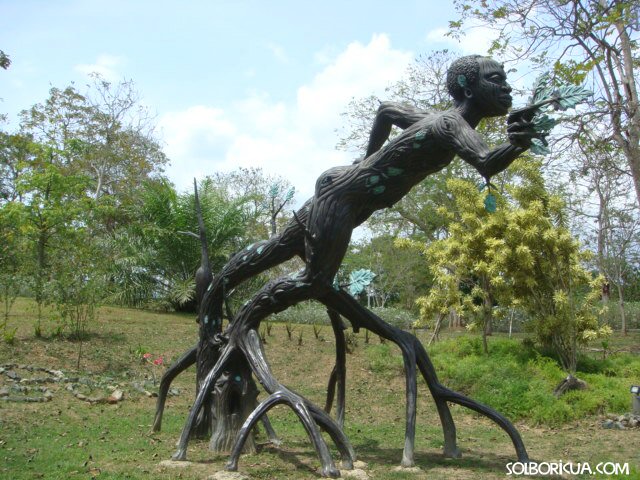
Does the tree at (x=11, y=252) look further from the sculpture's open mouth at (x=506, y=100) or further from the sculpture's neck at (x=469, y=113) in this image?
the sculpture's open mouth at (x=506, y=100)

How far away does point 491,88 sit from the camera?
4586 mm

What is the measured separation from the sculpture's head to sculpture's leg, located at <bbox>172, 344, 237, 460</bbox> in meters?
3.07

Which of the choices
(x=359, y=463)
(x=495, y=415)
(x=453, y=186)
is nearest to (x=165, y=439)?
(x=359, y=463)

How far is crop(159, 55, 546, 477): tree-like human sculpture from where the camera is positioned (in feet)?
15.0

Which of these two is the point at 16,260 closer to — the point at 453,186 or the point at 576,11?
the point at 453,186

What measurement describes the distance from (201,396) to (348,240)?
1.98 metres

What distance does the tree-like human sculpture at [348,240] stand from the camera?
4578 mm

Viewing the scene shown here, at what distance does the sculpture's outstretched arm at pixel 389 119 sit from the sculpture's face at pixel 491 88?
0.46 metres

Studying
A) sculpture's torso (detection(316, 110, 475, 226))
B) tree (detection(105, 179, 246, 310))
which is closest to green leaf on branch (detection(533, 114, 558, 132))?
sculpture's torso (detection(316, 110, 475, 226))

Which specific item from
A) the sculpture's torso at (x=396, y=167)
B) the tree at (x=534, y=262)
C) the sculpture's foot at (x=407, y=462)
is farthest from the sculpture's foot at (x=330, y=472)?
the tree at (x=534, y=262)

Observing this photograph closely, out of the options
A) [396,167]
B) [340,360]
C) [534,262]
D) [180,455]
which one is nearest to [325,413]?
[340,360]

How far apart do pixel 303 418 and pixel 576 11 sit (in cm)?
1039

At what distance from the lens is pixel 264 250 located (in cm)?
566

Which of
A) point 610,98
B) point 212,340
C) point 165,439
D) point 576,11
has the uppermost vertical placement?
point 576,11
